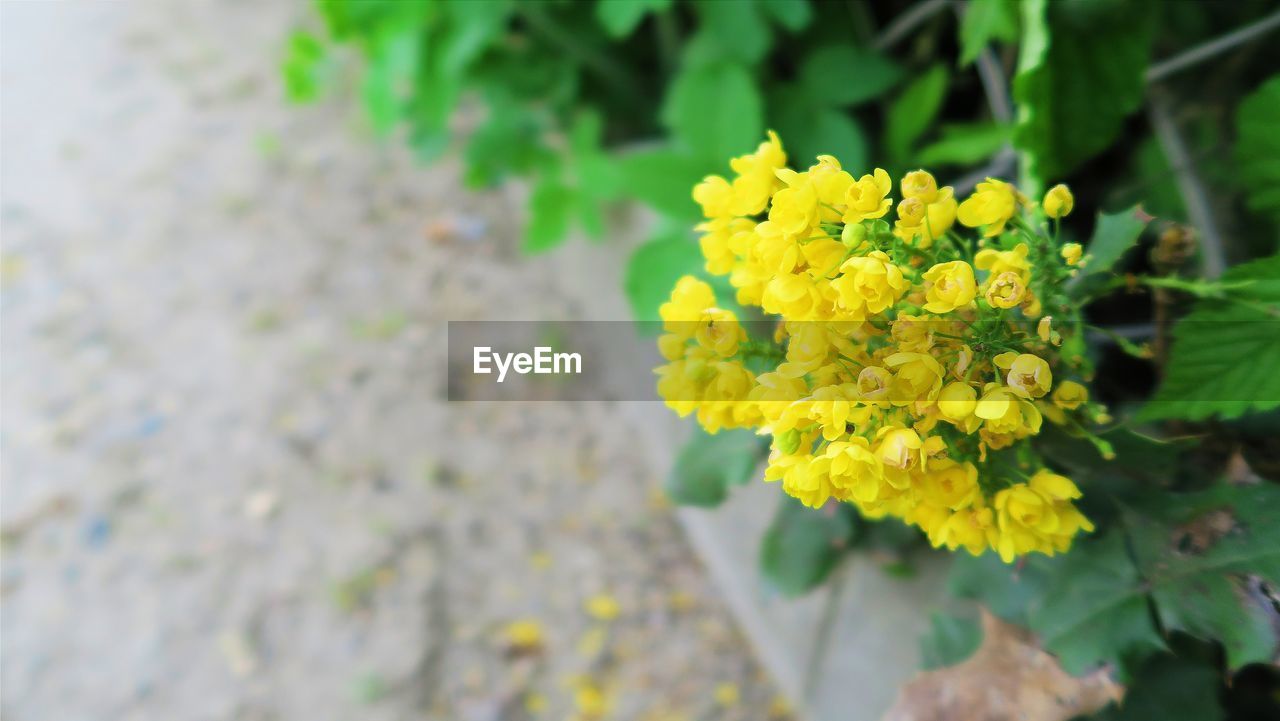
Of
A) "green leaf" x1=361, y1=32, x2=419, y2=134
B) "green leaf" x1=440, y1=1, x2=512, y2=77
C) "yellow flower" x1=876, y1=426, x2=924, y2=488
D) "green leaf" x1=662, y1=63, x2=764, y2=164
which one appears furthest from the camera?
"green leaf" x1=361, y1=32, x2=419, y2=134

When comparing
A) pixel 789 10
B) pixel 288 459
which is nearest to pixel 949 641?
pixel 789 10

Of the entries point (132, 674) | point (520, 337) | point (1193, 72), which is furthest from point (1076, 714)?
point (132, 674)

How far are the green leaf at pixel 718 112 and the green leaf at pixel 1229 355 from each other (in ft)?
1.83

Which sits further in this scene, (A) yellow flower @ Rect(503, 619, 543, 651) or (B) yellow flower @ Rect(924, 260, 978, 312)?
(A) yellow flower @ Rect(503, 619, 543, 651)

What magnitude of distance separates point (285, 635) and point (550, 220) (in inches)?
36.0

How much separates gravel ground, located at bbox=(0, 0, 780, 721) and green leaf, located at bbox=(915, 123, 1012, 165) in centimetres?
97

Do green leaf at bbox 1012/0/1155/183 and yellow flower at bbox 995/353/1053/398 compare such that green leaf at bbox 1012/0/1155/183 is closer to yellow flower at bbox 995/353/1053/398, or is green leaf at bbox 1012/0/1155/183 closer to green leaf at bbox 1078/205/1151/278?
green leaf at bbox 1078/205/1151/278

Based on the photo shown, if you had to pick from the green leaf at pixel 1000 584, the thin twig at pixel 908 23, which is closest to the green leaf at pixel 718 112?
the thin twig at pixel 908 23

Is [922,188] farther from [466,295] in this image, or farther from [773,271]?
[466,295]

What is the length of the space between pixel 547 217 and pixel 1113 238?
1016 millimetres

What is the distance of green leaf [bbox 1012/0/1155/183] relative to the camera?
0.81 metres

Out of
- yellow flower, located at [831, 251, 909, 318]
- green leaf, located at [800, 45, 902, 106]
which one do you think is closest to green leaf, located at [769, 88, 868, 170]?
green leaf, located at [800, 45, 902, 106]

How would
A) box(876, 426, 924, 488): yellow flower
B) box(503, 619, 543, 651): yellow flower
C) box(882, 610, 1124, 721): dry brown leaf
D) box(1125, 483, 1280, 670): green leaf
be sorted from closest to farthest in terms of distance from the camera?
box(876, 426, 924, 488): yellow flower, box(1125, 483, 1280, 670): green leaf, box(882, 610, 1124, 721): dry brown leaf, box(503, 619, 543, 651): yellow flower

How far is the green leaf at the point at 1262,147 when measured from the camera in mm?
773
